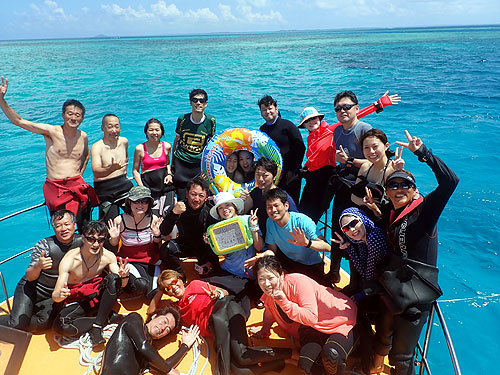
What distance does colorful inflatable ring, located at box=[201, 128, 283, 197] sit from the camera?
4.31m

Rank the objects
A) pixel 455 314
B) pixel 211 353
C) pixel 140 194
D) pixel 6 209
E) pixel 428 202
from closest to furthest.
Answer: pixel 428 202 → pixel 211 353 → pixel 140 194 → pixel 455 314 → pixel 6 209

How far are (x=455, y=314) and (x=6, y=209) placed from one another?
9490mm

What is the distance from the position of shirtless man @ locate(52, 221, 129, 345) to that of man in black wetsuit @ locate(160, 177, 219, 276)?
0.63 meters

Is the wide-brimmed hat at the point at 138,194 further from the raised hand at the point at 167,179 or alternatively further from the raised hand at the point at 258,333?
the raised hand at the point at 258,333

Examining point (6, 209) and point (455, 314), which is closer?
point (455, 314)

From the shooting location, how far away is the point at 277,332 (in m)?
3.37

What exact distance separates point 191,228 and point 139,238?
0.56 m

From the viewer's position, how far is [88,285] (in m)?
3.31

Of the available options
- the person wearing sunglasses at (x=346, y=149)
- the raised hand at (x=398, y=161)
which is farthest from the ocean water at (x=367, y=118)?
the raised hand at (x=398, y=161)

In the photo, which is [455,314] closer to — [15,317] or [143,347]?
[143,347]

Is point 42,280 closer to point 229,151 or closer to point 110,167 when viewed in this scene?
point 110,167

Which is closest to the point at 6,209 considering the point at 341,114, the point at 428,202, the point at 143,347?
the point at 143,347

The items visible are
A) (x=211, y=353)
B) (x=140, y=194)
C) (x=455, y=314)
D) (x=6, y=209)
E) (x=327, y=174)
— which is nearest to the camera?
(x=211, y=353)

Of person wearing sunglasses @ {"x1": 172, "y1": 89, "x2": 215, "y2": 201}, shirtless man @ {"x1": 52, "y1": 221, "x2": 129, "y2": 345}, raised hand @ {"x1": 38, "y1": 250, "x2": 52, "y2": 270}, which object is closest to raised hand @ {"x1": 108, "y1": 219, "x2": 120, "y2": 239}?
shirtless man @ {"x1": 52, "y1": 221, "x2": 129, "y2": 345}
